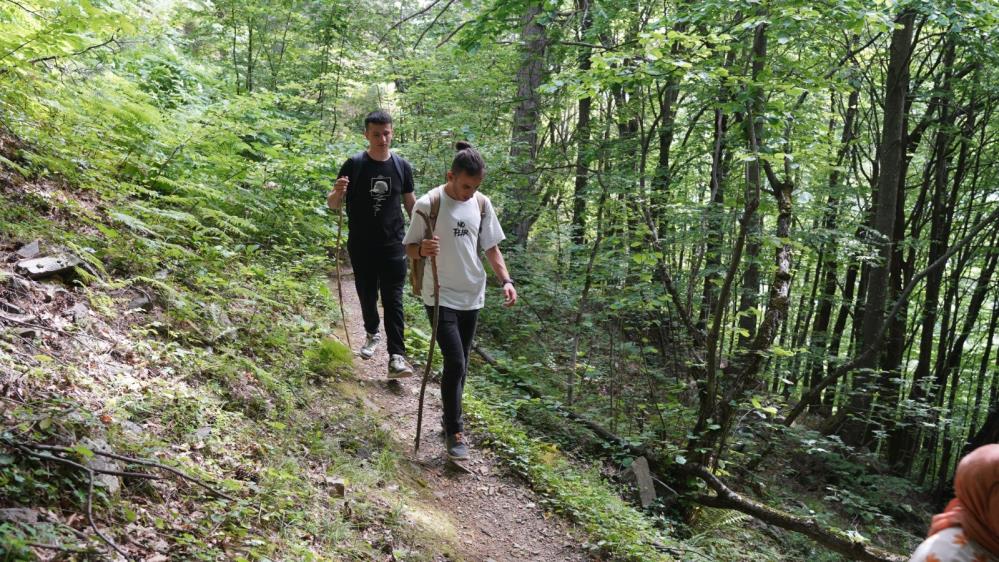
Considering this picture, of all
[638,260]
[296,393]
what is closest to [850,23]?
[638,260]

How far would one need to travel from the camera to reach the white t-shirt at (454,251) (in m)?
4.89

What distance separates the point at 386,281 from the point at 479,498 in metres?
2.27

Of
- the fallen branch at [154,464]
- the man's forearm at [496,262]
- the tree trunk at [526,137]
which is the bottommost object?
the fallen branch at [154,464]

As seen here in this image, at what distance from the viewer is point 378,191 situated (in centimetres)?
587

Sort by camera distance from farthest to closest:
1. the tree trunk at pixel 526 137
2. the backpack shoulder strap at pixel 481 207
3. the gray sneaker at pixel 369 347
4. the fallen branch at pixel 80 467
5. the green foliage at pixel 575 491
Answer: the tree trunk at pixel 526 137, the gray sneaker at pixel 369 347, the green foliage at pixel 575 491, the backpack shoulder strap at pixel 481 207, the fallen branch at pixel 80 467

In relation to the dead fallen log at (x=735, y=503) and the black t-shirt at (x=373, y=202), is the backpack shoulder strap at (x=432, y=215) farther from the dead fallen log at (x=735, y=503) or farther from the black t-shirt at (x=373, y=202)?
the dead fallen log at (x=735, y=503)

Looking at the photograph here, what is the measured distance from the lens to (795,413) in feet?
26.9

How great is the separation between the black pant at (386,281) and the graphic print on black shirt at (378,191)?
1.50ft

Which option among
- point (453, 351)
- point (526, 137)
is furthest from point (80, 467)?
point (526, 137)

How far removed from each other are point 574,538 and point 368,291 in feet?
10.1

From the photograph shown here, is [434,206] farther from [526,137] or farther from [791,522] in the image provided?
[526,137]

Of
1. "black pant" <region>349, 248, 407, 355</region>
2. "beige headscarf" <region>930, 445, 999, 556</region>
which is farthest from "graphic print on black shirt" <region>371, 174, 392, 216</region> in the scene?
"beige headscarf" <region>930, 445, 999, 556</region>

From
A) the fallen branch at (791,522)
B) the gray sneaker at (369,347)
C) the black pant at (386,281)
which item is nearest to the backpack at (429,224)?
the black pant at (386,281)

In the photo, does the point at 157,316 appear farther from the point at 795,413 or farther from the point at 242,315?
the point at 795,413
